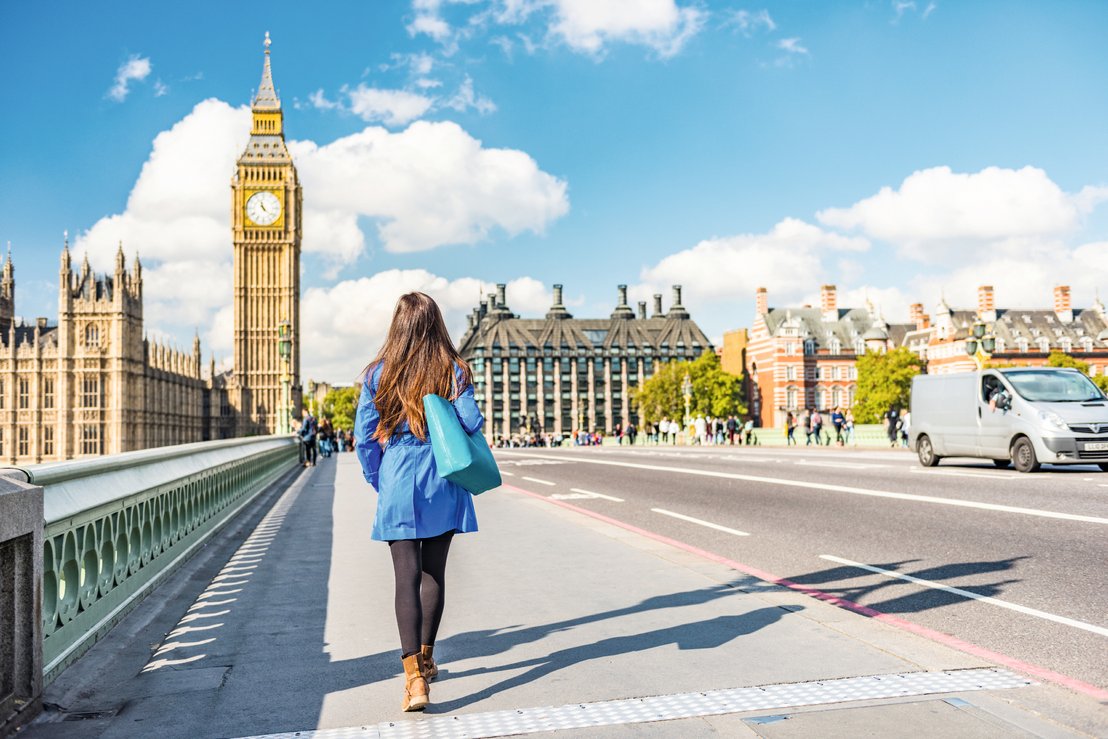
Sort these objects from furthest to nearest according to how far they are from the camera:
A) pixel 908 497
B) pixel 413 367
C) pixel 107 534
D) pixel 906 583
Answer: pixel 908 497 < pixel 906 583 < pixel 107 534 < pixel 413 367

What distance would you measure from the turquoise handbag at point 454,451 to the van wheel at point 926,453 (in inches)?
760

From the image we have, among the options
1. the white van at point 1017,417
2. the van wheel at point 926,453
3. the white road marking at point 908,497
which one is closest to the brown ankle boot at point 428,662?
the white road marking at point 908,497

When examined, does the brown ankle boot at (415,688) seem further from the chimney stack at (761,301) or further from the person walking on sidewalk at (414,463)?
the chimney stack at (761,301)

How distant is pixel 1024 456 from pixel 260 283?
387 ft

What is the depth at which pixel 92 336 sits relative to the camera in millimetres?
111562

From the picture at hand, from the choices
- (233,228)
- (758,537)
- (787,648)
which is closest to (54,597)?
(787,648)

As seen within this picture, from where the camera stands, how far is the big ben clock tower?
125 m

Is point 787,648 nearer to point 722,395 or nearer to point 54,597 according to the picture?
point 54,597

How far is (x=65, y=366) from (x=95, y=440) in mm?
9017

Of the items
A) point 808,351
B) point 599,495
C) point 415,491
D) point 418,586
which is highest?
point 808,351

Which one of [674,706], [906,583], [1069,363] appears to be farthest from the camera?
[1069,363]

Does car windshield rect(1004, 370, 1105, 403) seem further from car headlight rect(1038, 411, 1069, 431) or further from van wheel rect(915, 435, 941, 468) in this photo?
van wheel rect(915, 435, 941, 468)

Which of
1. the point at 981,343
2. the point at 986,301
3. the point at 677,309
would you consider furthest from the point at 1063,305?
the point at 981,343

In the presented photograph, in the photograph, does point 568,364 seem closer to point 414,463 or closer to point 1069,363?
point 1069,363
